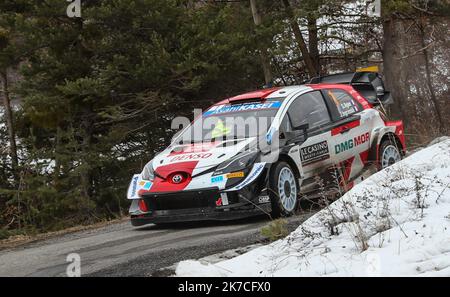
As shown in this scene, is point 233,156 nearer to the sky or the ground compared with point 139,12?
nearer to the ground

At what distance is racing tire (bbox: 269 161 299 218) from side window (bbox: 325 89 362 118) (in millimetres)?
1778

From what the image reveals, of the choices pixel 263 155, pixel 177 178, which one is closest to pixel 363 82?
pixel 263 155

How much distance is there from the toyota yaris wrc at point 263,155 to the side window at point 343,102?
23 millimetres

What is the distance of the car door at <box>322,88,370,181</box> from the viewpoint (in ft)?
30.0

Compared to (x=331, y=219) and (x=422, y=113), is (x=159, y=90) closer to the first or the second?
(x=331, y=219)

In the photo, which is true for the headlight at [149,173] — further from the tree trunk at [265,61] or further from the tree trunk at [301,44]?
the tree trunk at [301,44]

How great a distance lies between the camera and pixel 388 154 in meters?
10.0

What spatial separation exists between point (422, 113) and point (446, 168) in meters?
21.0

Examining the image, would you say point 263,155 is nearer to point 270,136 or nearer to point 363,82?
point 270,136

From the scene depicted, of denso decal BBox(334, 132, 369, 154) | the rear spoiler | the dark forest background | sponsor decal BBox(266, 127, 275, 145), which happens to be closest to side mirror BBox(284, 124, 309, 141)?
sponsor decal BBox(266, 127, 275, 145)

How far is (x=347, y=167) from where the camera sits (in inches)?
365

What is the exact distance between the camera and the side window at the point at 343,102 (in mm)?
9578

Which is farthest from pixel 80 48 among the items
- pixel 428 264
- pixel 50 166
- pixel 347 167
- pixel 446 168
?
pixel 428 264

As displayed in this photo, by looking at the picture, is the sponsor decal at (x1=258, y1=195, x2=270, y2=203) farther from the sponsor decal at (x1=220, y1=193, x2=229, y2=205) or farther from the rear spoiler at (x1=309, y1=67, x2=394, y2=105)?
the rear spoiler at (x1=309, y1=67, x2=394, y2=105)
